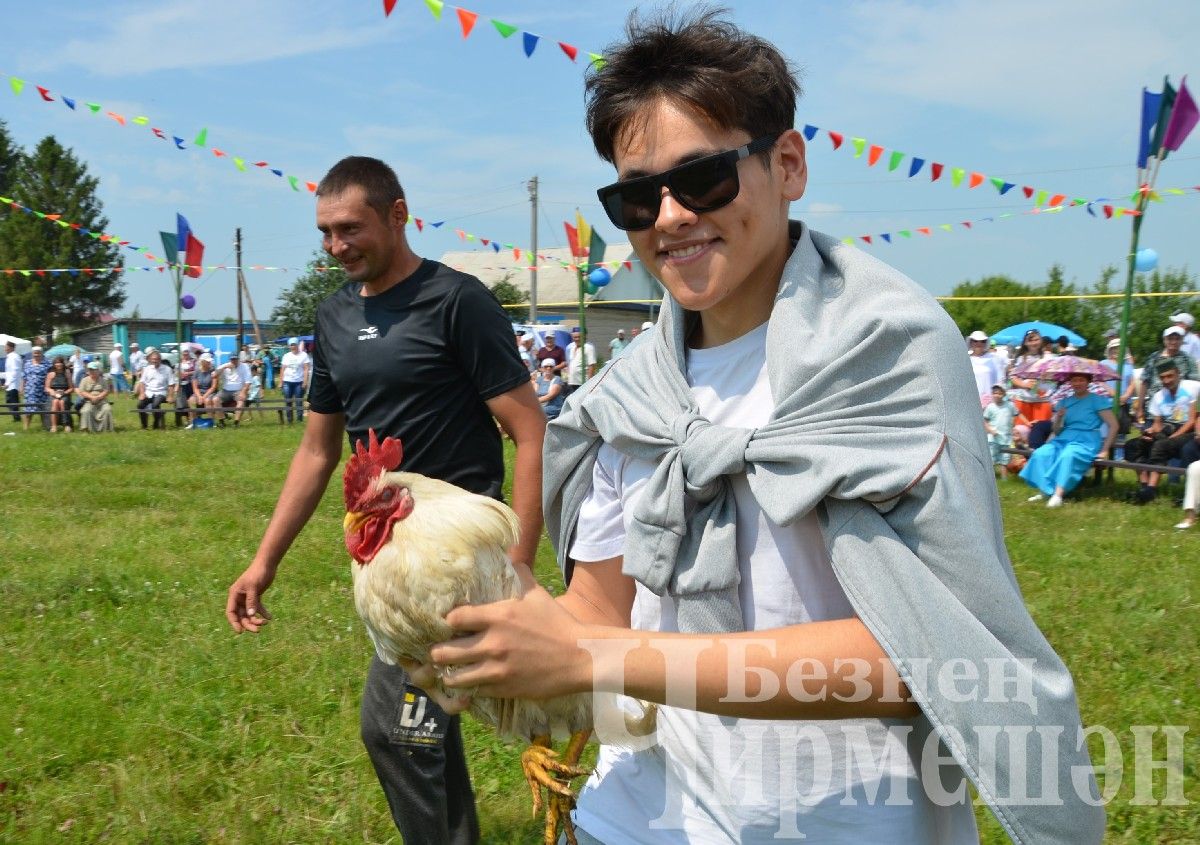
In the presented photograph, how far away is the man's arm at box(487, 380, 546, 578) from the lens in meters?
2.94

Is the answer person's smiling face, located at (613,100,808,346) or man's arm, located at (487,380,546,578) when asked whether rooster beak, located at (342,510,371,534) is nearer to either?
person's smiling face, located at (613,100,808,346)

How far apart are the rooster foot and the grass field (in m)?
1.91

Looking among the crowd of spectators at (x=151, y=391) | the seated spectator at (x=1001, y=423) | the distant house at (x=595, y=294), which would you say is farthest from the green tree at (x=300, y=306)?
the seated spectator at (x=1001, y=423)

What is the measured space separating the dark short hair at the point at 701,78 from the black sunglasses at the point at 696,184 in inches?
2.2

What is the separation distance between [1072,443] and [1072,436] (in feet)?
0.57

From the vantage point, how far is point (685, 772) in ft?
5.18

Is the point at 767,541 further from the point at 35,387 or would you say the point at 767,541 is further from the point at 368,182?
the point at 35,387

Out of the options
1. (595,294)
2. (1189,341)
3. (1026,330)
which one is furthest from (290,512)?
(595,294)

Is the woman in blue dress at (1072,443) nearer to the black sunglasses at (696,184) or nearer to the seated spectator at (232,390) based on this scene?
the black sunglasses at (696,184)

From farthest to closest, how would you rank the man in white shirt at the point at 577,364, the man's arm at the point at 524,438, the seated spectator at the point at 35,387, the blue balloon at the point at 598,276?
the blue balloon at the point at 598,276 < the seated spectator at the point at 35,387 < the man in white shirt at the point at 577,364 < the man's arm at the point at 524,438

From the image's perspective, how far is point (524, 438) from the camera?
3.10 meters

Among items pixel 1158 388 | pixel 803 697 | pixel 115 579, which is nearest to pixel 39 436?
pixel 115 579

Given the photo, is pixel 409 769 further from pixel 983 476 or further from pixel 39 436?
pixel 39 436

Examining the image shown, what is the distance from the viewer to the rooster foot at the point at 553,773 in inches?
78.6
